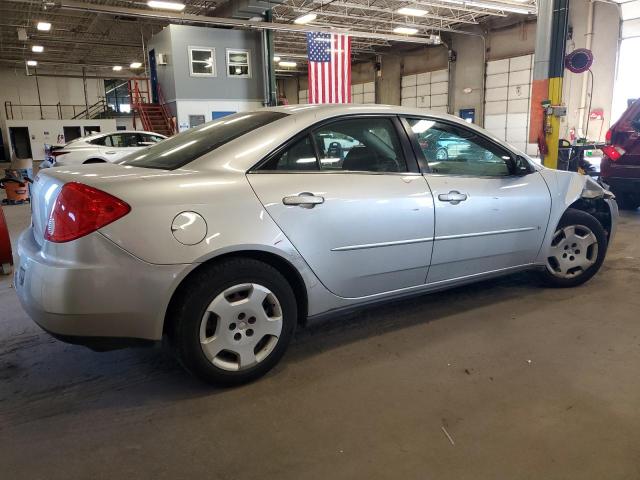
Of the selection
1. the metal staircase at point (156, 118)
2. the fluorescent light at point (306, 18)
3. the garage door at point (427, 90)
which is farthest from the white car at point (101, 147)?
the garage door at point (427, 90)

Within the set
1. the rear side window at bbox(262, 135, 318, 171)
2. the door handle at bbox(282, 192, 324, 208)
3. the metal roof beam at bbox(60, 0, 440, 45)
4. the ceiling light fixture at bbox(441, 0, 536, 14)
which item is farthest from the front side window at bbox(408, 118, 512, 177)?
the ceiling light fixture at bbox(441, 0, 536, 14)

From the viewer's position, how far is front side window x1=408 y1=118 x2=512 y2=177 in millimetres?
2967

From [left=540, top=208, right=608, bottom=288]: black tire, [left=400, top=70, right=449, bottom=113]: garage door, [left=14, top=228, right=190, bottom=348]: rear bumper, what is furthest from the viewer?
[left=400, top=70, right=449, bottom=113]: garage door

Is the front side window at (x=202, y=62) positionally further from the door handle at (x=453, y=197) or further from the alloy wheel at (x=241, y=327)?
the alloy wheel at (x=241, y=327)

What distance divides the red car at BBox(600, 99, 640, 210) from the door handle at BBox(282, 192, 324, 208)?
6.18 metres

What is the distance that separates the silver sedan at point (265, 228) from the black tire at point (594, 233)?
364 millimetres

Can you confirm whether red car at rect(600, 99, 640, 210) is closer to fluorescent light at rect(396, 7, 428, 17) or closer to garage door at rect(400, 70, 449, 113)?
fluorescent light at rect(396, 7, 428, 17)

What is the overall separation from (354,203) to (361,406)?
3.30 ft

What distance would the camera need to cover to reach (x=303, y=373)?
99.9 inches

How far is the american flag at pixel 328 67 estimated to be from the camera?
595 inches

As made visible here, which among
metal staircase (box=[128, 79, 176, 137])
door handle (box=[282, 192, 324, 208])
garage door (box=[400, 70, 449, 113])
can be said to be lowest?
door handle (box=[282, 192, 324, 208])

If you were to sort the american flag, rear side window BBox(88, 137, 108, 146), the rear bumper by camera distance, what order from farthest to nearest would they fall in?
the american flag → rear side window BBox(88, 137, 108, 146) → the rear bumper

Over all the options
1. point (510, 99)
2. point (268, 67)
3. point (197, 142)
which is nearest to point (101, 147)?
point (268, 67)

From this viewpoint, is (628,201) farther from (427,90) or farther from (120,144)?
(427,90)
